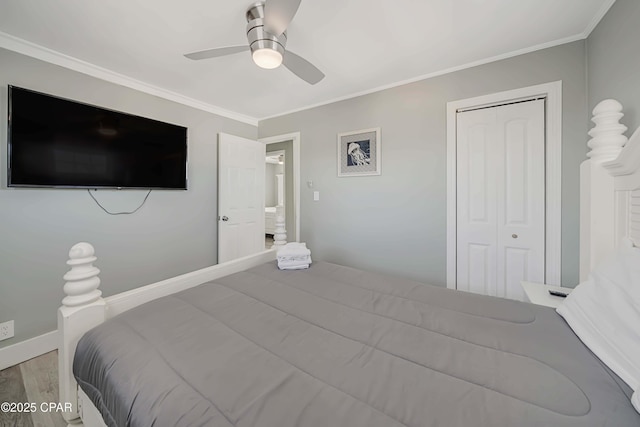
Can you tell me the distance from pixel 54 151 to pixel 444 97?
3319 mm

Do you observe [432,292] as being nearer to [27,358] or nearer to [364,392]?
[364,392]

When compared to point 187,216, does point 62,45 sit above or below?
above

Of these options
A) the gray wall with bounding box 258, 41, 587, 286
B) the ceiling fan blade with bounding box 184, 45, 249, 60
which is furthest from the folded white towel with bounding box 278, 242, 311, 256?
the ceiling fan blade with bounding box 184, 45, 249, 60

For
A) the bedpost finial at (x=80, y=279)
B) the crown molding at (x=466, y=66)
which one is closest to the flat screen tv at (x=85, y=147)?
the bedpost finial at (x=80, y=279)

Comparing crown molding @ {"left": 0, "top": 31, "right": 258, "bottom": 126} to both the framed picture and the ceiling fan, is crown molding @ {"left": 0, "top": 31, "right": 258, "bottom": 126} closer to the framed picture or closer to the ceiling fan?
the ceiling fan

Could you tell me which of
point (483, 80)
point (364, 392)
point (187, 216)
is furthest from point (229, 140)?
point (364, 392)

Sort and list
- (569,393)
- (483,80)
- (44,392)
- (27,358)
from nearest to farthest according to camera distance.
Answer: (569,393) → (44,392) → (27,358) → (483,80)

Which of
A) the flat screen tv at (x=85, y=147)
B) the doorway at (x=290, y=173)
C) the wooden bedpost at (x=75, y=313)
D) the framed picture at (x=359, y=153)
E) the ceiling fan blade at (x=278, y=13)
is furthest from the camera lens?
the doorway at (x=290, y=173)

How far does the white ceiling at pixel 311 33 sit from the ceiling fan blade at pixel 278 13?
12.0 inches

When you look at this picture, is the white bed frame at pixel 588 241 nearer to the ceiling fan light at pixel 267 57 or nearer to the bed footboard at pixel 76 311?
→ the bed footboard at pixel 76 311

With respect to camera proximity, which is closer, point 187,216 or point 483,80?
point 483,80

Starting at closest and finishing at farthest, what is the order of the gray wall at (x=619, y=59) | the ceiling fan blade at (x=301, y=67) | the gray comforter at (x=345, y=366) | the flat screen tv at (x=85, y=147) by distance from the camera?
the gray comforter at (x=345, y=366) → the gray wall at (x=619, y=59) → the ceiling fan blade at (x=301, y=67) → the flat screen tv at (x=85, y=147)

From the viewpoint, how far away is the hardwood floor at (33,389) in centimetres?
134

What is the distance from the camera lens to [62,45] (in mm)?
1822
